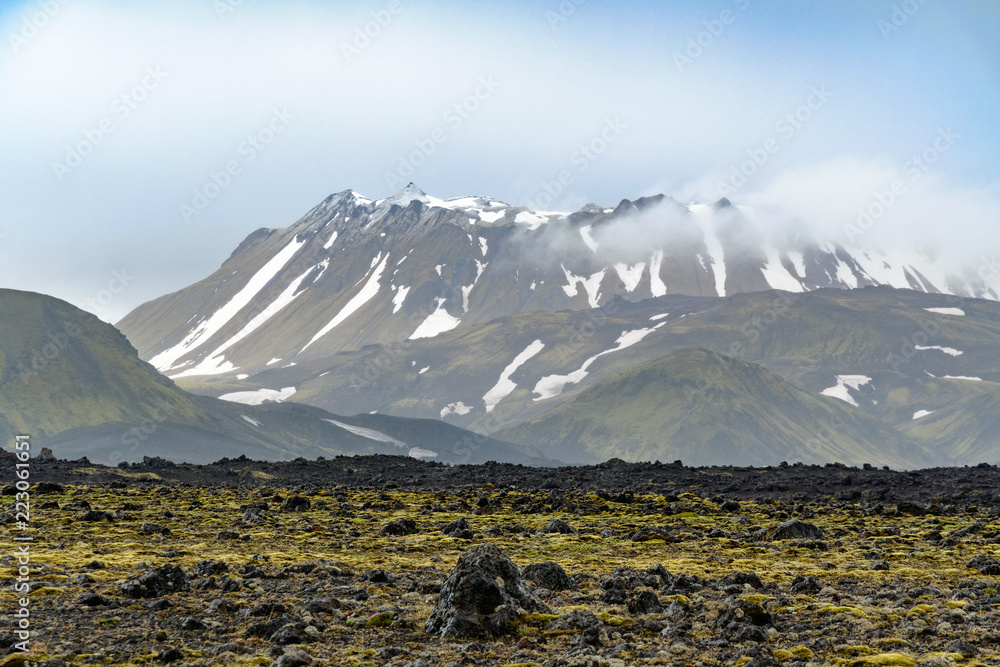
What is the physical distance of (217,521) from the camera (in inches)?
2371

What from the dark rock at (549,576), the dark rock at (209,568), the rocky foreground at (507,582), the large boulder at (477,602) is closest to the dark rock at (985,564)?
the rocky foreground at (507,582)

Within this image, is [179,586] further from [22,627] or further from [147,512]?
[147,512]

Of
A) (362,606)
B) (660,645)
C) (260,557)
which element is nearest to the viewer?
(660,645)

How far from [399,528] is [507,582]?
89.7 ft

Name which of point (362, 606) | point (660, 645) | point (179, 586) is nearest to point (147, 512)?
point (179, 586)

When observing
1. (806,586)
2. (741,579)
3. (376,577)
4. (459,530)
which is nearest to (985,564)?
(806,586)

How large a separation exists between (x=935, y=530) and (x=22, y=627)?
4750cm

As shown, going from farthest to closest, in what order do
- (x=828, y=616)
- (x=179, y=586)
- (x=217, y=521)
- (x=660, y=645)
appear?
(x=217, y=521) → (x=179, y=586) → (x=828, y=616) → (x=660, y=645)

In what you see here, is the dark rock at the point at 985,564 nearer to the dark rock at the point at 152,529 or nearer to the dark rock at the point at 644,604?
the dark rock at the point at 644,604

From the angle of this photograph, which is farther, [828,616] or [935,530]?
[935,530]

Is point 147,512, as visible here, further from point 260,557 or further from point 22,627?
point 22,627

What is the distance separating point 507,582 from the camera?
95.2 feet

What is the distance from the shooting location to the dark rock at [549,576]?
34938 millimetres

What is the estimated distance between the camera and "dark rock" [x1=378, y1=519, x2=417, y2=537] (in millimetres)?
54938
